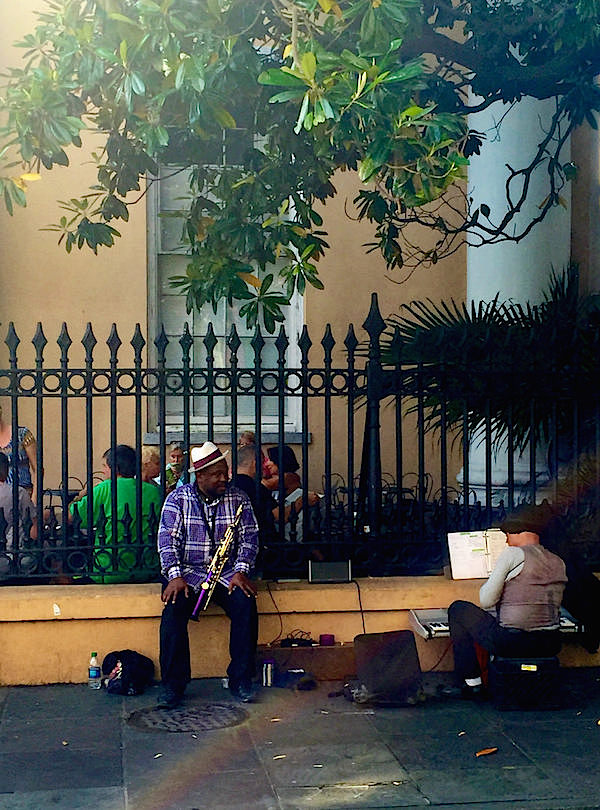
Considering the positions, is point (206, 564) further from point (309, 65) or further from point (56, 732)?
point (309, 65)

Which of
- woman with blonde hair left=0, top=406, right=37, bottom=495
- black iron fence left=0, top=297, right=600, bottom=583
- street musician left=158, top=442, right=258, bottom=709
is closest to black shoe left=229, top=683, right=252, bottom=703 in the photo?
street musician left=158, top=442, right=258, bottom=709

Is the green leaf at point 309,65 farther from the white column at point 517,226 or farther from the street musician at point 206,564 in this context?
the white column at point 517,226

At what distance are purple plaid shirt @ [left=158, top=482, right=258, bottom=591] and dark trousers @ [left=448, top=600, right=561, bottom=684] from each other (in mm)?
1390

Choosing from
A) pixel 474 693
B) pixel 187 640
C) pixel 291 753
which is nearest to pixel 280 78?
pixel 291 753

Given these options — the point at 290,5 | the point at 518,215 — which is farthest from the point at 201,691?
the point at 518,215

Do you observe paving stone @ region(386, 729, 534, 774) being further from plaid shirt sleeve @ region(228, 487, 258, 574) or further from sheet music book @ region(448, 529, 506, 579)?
plaid shirt sleeve @ region(228, 487, 258, 574)

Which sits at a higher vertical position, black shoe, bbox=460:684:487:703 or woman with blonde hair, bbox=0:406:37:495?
woman with blonde hair, bbox=0:406:37:495

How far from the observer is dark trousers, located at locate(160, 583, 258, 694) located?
23.2ft

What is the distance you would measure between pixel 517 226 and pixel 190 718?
517 centimetres

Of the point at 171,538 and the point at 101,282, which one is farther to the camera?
the point at 101,282

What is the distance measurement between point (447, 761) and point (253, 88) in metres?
3.94

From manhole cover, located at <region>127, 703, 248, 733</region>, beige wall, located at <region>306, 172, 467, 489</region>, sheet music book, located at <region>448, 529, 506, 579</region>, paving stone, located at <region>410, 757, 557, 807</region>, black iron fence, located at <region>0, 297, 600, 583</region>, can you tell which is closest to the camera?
paving stone, located at <region>410, 757, 557, 807</region>

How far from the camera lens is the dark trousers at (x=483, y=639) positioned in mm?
6949

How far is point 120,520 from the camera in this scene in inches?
302
